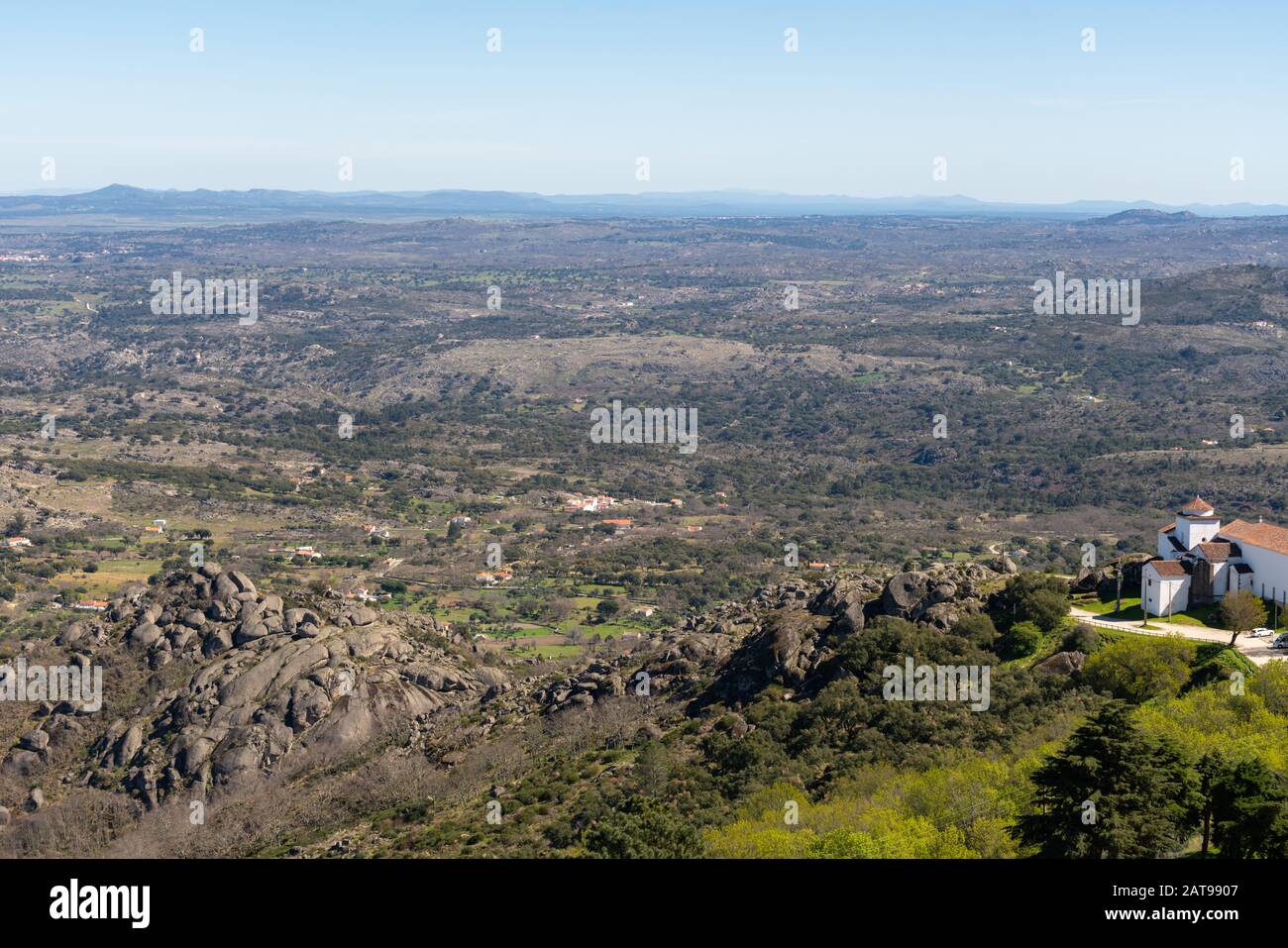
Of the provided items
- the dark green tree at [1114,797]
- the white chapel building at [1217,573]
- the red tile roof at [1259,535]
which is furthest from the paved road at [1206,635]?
the dark green tree at [1114,797]

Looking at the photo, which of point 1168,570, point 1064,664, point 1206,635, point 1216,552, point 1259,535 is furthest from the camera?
point 1216,552

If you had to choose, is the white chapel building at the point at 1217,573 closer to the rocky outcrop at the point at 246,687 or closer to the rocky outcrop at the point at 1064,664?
the rocky outcrop at the point at 1064,664

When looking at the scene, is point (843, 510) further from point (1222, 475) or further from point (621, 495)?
point (1222, 475)

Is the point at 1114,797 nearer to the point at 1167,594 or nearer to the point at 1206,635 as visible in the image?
the point at 1206,635

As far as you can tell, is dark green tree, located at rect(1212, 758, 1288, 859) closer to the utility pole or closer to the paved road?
the paved road

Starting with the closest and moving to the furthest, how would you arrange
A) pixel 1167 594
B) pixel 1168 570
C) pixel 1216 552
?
pixel 1167 594, pixel 1168 570, pixel 1216 552

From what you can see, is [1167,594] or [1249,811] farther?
[1167,594]

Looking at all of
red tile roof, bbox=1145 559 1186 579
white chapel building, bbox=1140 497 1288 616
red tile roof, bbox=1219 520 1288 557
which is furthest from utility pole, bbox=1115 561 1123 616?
red tile roof, bbox=1219 520 1288 557

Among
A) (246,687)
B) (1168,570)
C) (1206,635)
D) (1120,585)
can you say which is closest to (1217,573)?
(1168,570)
